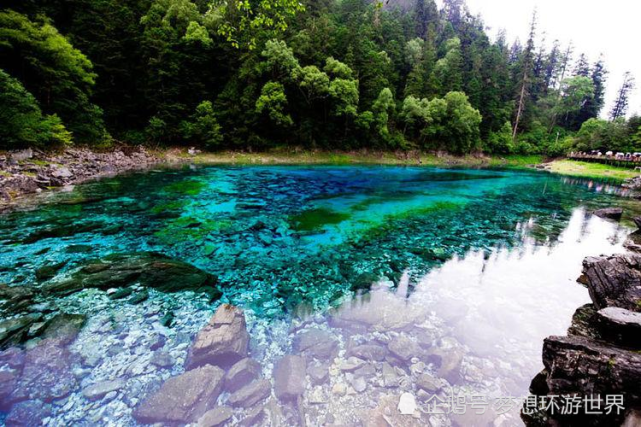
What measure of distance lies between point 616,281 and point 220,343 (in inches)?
320

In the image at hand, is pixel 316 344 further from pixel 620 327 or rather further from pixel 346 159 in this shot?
pixel 346 159

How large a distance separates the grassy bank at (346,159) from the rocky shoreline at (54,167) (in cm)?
795

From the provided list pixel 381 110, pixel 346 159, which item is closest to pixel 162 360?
pixel 346 159

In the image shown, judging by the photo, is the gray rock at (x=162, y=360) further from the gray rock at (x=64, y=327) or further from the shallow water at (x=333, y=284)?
the gray rock at (x=64, y=327)

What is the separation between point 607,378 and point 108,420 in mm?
6307

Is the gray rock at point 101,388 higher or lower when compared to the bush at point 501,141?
lower

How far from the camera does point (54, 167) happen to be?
17.9m

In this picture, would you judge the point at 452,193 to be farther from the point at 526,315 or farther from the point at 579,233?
the point at 526,315

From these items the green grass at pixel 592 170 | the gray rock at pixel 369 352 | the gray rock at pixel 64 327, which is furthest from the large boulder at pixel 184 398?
the green grass at pixel 592 170

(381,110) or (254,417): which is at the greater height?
(381,110)

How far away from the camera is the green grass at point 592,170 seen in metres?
39.8

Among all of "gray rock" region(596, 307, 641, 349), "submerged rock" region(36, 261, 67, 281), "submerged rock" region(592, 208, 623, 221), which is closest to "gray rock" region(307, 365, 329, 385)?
"gray rock" region(596, 307, 641, 349)

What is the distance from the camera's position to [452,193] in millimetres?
22234

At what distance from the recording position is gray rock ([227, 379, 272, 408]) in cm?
387
